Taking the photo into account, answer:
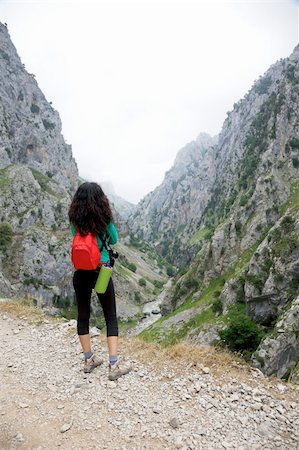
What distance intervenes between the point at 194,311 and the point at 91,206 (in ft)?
313

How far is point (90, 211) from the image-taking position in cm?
821

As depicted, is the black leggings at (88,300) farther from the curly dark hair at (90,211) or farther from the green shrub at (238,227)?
the green shrub at (238,227)

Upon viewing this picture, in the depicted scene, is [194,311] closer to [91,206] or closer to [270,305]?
[270,305]

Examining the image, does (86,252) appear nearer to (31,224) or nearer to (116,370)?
(116,370)

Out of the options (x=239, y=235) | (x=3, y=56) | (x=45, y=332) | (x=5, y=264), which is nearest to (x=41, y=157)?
(x=3, y=56)

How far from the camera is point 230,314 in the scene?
78.4m

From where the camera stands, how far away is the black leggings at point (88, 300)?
8.70 meters

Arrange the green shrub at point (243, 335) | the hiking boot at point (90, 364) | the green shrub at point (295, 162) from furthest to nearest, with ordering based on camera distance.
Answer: the green shrub at point (295, 162) < the green shrub at point (243, 335) < the hiking boot at point (90, 364)

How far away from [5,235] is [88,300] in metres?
128

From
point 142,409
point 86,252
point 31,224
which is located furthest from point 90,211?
point 31,224

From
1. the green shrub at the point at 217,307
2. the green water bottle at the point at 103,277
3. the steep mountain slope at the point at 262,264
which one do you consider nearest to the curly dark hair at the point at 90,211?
the green water bottle at the point at 103,277

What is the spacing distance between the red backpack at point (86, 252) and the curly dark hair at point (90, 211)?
0.18 meters

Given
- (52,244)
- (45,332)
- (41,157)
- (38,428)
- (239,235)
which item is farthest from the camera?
(41,157)

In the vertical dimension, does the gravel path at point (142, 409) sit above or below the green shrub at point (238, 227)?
below
